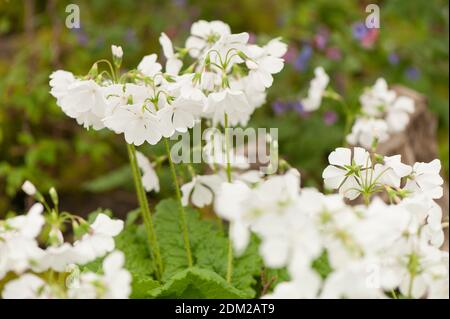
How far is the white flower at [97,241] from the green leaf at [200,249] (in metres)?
0.65

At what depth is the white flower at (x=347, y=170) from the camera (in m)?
1.82

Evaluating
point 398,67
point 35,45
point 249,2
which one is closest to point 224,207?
point 35,45

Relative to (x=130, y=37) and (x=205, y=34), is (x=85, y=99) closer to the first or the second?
(x=205, y=34)

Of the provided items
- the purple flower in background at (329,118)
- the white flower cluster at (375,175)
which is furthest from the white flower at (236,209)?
the purple flower in background at (329,118)

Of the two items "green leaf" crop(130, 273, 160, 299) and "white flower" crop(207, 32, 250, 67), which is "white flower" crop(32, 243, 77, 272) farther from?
"white flower" crop(207, 32, 250, 67)

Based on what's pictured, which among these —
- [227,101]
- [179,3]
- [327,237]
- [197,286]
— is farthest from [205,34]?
[179,3]

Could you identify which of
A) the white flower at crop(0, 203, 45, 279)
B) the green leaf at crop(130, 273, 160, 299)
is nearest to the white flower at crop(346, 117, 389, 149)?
the green leaf at crop(130, 273, 160, 299)

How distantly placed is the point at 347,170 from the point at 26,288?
2.79 ft

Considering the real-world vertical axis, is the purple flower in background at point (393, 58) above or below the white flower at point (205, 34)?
above

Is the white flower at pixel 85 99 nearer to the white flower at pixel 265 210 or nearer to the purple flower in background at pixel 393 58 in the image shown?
the white flower at pixel 265 210

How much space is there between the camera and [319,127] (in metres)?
4.22

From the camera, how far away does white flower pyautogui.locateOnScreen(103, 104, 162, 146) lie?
6.26ft
